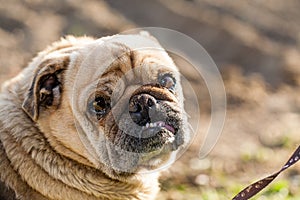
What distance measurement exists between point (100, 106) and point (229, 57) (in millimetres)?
5767

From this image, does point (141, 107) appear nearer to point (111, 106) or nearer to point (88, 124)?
point (111, 106)

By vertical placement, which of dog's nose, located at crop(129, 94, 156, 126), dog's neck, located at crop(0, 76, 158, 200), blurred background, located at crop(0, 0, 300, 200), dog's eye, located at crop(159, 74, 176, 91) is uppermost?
blurred background, located at crop(0, 0, 300, 200)

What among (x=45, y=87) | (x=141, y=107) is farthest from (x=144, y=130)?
(x=45, y=87)

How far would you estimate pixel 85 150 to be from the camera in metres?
A: 5.16

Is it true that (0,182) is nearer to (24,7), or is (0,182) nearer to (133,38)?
(133,38)

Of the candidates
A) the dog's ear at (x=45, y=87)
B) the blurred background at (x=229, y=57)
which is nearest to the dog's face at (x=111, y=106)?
the dog's ear at (x=45, y=87)

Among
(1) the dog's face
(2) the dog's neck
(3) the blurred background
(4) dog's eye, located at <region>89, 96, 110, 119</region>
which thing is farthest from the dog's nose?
(3) the blurred background

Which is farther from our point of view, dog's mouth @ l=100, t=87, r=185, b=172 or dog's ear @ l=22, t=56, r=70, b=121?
dog's ear @ l=22, t=56, r=70, b=121

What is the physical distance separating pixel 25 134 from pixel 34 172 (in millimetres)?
268

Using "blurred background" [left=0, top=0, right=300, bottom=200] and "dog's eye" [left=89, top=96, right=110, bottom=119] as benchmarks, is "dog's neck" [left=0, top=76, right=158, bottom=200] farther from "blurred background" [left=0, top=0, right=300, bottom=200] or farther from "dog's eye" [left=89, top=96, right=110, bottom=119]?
"blurred background" [left=0, top=0, right=300, bottom=200]

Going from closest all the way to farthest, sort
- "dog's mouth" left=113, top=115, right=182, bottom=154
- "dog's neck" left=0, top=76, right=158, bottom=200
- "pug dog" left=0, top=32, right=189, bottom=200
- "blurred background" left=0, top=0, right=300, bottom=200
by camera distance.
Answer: "dog's mouth" left=113, top=115, right=182, bottom=154 → "pug dog" left=0, top=32, right=189, bottom=200 → "dog's neck" left=0, top=76, right=158, bottom=200 → "blurred background" left=0, top=0, right=300, bottom=200

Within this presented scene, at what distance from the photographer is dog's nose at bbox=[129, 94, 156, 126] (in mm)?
4930

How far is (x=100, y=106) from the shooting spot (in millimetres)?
5098

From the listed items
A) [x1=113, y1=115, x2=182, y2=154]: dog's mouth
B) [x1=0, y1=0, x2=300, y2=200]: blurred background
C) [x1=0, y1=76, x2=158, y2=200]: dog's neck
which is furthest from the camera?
[x1=0, y1=0, x2=300, y2=200]: blurred background
